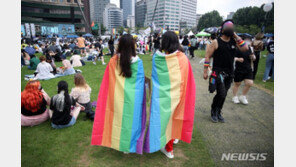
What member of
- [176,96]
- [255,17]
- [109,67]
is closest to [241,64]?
[176,96]

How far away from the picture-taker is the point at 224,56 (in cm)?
364

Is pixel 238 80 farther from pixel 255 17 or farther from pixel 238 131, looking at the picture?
pixel 255 17

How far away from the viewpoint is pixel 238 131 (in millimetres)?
3678

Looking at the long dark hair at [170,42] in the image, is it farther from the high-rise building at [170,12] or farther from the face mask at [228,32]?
the high-rise building at [170,12]

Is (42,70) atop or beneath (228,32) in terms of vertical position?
beneath

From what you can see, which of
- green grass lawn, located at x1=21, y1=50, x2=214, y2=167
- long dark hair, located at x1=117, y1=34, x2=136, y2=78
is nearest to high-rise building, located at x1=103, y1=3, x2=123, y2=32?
green grass lawn, located at x1=21, y1=50, x2=214, y2=167

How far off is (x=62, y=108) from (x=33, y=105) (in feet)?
2.36

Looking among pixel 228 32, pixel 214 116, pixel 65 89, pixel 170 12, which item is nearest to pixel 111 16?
pixel 170 12

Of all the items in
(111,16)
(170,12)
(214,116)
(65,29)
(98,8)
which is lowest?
(214,116)

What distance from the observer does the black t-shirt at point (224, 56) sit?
3.61m

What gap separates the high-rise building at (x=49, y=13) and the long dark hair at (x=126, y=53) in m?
57.1

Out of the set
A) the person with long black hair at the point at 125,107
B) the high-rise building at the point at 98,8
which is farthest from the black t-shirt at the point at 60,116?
the high-rise building at the point at 98,8

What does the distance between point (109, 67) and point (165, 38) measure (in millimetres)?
1046

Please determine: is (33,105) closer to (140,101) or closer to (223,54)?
(140,101)
